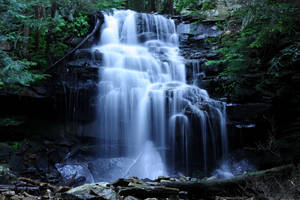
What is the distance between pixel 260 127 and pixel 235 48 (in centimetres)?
324

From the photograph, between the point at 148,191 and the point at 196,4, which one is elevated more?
the point at 196,4

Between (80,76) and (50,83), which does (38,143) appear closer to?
(50,83)

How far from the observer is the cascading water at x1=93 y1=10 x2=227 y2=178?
8.70 m

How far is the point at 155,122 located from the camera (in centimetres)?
→ 912

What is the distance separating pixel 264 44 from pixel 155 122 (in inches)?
197

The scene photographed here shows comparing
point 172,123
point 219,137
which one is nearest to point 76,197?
point 172,123

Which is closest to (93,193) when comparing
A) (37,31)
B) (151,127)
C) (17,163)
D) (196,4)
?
(17,163)

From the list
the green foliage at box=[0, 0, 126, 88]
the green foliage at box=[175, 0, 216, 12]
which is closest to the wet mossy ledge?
the green foliage at box=[0, 0, 126, 88]

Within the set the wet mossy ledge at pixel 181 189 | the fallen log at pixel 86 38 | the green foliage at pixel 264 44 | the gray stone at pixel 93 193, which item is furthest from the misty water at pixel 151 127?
the gray stone at pixel 93 193

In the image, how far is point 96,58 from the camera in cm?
1064

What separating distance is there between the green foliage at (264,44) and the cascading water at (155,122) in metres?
1.69

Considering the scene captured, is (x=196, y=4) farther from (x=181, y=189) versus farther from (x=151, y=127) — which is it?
(x=181, y=189)

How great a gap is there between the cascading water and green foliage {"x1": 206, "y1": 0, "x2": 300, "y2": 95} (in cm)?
169

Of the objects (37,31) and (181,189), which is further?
(37,31)
